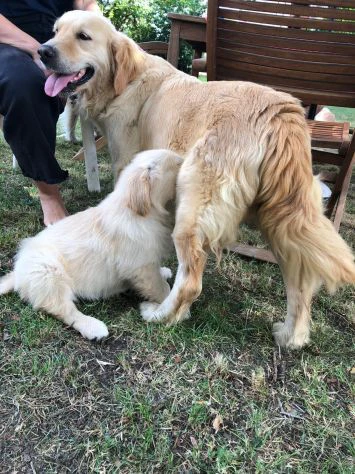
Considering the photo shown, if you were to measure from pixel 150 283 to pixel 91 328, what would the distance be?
1.31 ft

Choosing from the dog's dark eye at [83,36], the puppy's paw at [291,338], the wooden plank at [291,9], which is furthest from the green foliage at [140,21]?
the puppy's paw at [291,338]

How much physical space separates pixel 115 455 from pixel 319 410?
32.4 inches

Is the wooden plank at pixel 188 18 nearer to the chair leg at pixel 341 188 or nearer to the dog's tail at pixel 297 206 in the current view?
the chair leg at pixel 341 188

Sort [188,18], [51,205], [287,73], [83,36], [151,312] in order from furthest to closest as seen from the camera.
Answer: [188,18] < [51,205] < [287,73] < [83,36] < [151,312]

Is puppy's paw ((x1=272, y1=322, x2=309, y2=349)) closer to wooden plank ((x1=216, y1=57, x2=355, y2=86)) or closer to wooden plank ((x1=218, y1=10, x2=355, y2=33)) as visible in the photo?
wooden plank ((x1=216, y1=57, x2=355, y2=86))

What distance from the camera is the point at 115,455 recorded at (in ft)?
4.83

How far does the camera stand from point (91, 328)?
6.64ft

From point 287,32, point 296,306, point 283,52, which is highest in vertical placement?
point 287,32

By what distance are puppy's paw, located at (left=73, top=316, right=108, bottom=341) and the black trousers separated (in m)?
1.18

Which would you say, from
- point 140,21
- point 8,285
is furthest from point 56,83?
point 140,21

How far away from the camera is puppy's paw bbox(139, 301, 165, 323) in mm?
2145

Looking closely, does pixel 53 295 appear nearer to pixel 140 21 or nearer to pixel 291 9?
pixel 291 9

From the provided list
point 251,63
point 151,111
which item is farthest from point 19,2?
point 251,63

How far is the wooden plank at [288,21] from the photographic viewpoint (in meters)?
2.56
